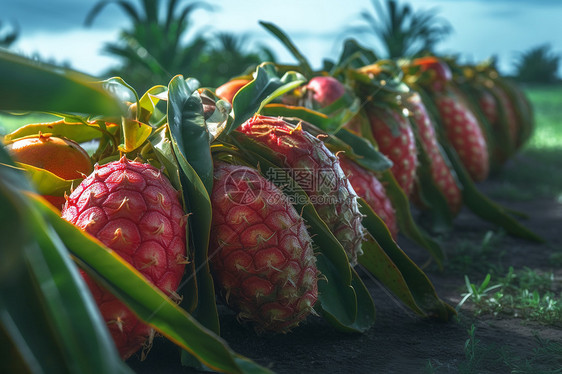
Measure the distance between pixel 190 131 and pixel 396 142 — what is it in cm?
76

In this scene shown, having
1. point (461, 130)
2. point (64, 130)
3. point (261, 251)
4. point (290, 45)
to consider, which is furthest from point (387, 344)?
point (461, 130)

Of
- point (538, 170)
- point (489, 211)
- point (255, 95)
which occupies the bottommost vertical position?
point (538, 170)

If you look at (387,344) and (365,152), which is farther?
(365,152)

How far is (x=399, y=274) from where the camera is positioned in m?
1.02

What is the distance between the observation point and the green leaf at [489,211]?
1.72 m

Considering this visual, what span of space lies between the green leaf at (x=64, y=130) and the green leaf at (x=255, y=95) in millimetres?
238

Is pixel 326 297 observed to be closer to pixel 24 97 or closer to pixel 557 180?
pixel 24 97

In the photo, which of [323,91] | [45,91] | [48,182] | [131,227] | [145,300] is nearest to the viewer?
[45,91]

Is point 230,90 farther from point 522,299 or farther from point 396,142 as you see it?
point 522,299

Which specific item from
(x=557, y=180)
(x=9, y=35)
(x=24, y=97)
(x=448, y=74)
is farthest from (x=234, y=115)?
(x=9, y=35)

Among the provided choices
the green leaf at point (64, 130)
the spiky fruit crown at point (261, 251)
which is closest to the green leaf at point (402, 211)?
the spiky fruit crown at point (261, 251)

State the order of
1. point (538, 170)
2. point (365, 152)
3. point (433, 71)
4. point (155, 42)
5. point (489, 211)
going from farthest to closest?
point (155, 42), point (538, 170), point (433, 71), point (489, 211), point (365, 152)

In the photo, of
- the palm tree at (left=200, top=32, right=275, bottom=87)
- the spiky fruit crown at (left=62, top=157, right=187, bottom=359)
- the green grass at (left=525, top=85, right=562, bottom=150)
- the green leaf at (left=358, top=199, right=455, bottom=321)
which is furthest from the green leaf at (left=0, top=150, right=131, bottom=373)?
the palm tree at (left=200, top=32, right=275, bottom=87)

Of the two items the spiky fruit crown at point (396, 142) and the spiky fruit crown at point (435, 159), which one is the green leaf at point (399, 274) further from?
the spiky fruit crown at point (435, 159)
